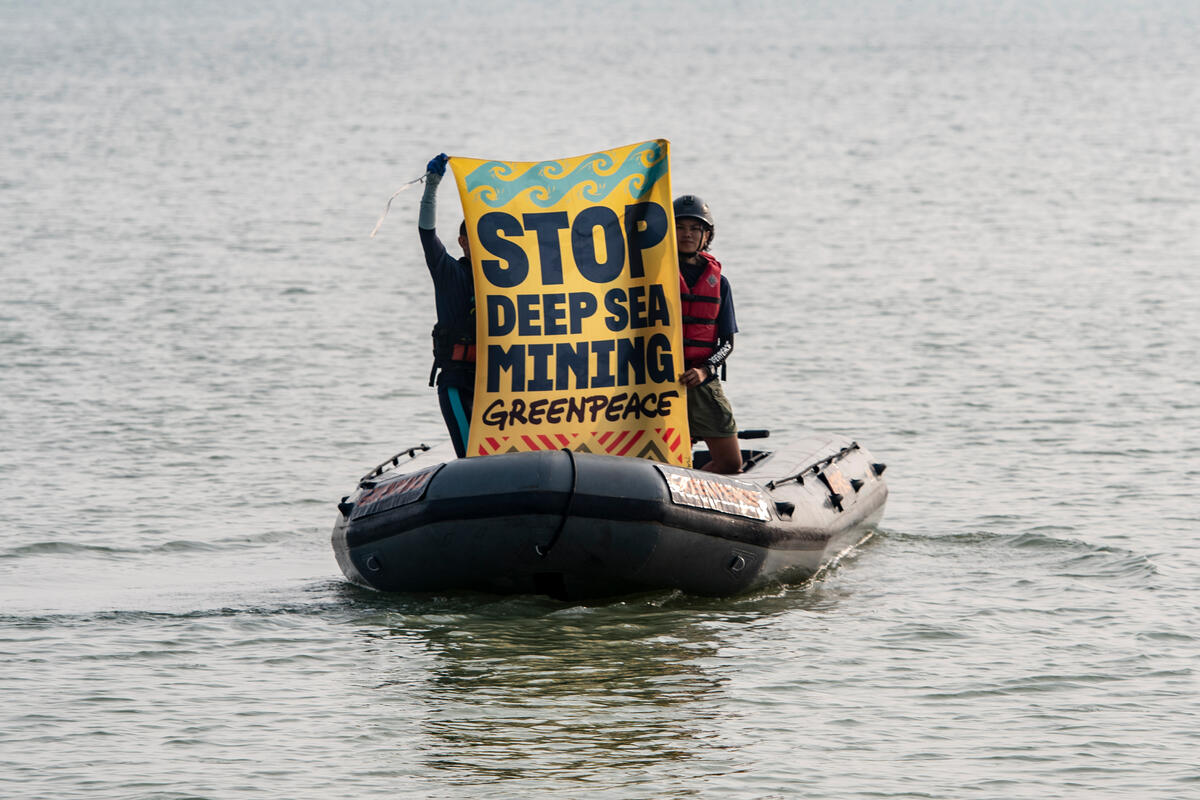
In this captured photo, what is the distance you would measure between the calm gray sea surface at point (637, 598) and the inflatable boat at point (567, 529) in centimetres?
27

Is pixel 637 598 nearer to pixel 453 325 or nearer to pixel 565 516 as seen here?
pixel 565 516

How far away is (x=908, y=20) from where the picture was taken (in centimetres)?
10738

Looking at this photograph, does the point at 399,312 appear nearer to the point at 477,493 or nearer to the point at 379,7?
the point at 477,493

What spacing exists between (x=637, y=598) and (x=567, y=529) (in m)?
0.95

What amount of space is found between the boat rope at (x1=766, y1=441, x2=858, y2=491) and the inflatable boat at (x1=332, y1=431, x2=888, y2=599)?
0.20m

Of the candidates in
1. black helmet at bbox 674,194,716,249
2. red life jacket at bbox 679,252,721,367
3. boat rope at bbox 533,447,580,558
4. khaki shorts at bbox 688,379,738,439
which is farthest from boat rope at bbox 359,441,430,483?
black helmet at bbox 674,194,716,249

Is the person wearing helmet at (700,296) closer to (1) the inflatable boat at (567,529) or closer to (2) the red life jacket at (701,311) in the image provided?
(2) the red life jacket at (701,311)

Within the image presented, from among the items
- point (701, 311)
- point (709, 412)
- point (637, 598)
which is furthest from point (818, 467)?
point (637, 598)

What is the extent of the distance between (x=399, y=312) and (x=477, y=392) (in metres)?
11.7

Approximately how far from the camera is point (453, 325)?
9.77 metres

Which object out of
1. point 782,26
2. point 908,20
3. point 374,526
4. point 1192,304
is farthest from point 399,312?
point 908,20

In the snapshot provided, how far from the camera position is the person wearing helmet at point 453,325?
962 centimetres

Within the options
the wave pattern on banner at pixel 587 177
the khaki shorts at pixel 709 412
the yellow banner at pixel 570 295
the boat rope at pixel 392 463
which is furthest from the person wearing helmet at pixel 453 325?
the khaki shorts at pixel 709 412

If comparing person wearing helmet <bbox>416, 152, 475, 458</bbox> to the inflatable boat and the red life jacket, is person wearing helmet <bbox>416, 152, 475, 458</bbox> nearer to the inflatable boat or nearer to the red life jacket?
the inflatable boat
